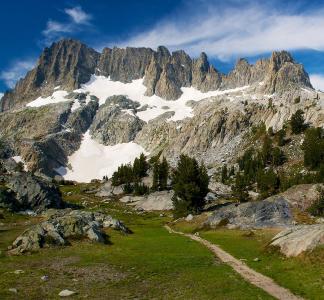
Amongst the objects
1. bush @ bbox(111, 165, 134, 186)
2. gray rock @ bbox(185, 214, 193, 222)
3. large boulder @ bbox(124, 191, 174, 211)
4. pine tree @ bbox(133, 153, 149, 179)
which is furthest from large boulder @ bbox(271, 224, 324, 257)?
pine tree @ bbox(133, 153, 149, 179)

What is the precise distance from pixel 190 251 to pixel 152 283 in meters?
18.5

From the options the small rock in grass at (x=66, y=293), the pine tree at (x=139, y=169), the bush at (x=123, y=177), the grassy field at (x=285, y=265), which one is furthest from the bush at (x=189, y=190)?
the pine tree at (x=139, y=169)

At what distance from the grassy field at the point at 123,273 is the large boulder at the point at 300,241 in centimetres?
692

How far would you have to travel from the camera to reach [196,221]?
84438 millimetres

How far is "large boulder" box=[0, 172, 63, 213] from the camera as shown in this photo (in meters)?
99.6

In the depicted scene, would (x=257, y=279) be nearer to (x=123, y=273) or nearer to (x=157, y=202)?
(x=123, y=273)

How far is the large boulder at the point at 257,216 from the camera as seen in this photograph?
71.0m

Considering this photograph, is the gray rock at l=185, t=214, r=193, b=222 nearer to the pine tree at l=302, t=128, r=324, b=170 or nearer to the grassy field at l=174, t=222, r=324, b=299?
the grassy field at l=174, t=222, r=324, b=299

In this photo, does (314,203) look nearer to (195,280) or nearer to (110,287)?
(195,280)

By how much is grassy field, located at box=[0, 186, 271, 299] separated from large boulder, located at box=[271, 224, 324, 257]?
6.92m

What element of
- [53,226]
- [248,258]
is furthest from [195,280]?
[53,226]

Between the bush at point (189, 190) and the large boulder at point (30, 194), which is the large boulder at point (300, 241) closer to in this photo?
the bush at point (189, 190)

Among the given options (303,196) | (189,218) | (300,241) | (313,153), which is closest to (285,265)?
(300,241)

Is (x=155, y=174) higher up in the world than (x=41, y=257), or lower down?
higher up
